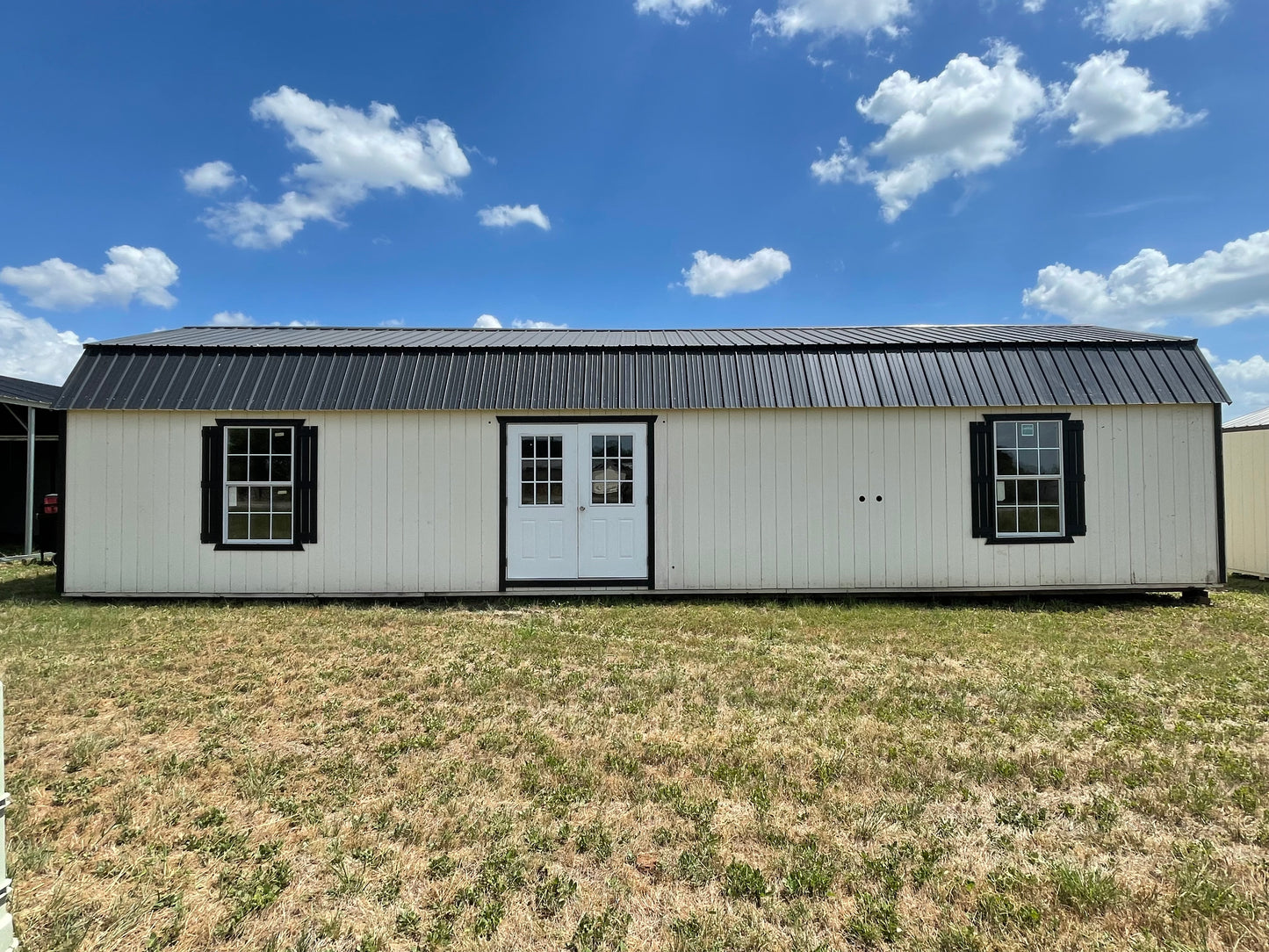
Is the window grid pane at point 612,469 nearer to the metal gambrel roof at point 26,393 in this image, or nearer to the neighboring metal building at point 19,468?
the metal gambrel roof at point 26,393

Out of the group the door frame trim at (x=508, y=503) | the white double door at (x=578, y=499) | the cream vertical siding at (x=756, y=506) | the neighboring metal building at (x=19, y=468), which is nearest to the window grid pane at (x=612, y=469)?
the white double door at (x=578, y=499)

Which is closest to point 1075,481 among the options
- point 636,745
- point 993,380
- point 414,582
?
point 993,380

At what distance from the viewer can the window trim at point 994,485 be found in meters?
8.10

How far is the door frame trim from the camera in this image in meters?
8.09

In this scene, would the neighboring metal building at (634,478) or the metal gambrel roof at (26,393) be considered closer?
the neighboring metal building at (634,478)

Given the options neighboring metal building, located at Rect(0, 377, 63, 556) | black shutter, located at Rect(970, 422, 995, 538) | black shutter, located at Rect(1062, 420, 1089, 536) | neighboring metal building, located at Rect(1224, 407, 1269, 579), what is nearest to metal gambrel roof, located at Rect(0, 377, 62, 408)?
neighboring metal building, located at Rect(0, 377, 63, 556)

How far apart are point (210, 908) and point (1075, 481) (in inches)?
368

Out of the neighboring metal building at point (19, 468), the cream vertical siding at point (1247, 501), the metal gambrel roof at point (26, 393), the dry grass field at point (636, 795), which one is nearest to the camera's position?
the dry grass field at point (636, 795)

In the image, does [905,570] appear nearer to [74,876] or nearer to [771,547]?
[771,547]

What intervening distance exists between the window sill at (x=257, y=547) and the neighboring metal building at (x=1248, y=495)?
534 inches

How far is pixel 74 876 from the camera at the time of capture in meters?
2.63

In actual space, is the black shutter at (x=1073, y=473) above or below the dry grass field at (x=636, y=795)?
above

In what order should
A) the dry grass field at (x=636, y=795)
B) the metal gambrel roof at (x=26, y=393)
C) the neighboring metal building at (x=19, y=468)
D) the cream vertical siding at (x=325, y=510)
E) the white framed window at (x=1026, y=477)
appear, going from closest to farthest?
the dry grass field at (x=636, y=795), the cream vertical siding at (x=325, y=510), the white framed window at (x=1026, y=477), the metal gambrel roof at (x=26, y=393), the neighboring metal building at (x=19, y=468)

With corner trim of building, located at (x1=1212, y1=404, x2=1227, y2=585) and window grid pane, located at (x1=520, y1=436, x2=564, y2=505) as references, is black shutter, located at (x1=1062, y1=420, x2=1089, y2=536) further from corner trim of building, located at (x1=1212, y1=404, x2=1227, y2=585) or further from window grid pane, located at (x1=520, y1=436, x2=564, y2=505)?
window grid pane, located at (x1=520, y1=436, x2=564, y2=505)
